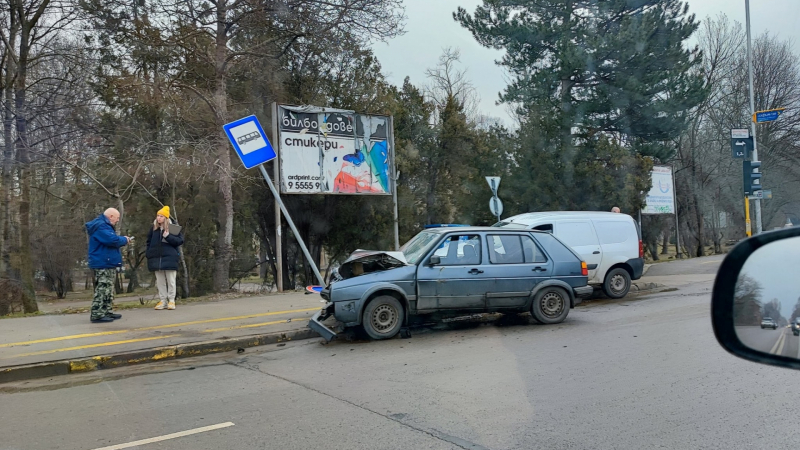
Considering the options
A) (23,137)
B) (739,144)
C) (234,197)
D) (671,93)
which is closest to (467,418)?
(23,137)

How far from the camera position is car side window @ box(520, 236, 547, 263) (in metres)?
9.55

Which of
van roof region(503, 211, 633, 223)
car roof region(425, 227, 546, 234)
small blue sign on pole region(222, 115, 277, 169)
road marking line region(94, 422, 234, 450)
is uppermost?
small blue sign on pole region(222, 115, 277, 169)

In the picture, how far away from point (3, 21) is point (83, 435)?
50.0 feet

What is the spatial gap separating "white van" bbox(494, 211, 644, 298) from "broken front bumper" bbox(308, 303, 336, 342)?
4.73 m

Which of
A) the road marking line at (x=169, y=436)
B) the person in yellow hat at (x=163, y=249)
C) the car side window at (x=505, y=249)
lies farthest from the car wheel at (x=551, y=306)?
the person in yellow hat at (x=163, y=249)

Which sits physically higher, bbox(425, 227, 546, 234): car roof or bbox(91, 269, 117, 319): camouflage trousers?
bbox(425, 227, 546, 234): car roof

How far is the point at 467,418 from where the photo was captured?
5.10 metres

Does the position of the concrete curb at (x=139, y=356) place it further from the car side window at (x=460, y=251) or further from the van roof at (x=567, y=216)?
the van roof at (x=567, y=216)

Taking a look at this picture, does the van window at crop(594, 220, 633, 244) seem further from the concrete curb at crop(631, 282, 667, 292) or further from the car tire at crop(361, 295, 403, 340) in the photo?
the car tire at crop(361, 295, 403, 340)

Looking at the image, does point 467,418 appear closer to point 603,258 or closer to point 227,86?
point 603,258

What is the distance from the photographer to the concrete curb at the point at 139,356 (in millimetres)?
6922

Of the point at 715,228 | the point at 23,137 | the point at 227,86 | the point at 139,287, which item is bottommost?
the point at 139,287

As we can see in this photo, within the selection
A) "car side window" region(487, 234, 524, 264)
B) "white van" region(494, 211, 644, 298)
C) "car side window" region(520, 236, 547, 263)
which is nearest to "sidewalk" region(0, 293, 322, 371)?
"car side window" region(487, 234, 524, 264)

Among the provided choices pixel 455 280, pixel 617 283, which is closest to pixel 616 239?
pixel 617 283
